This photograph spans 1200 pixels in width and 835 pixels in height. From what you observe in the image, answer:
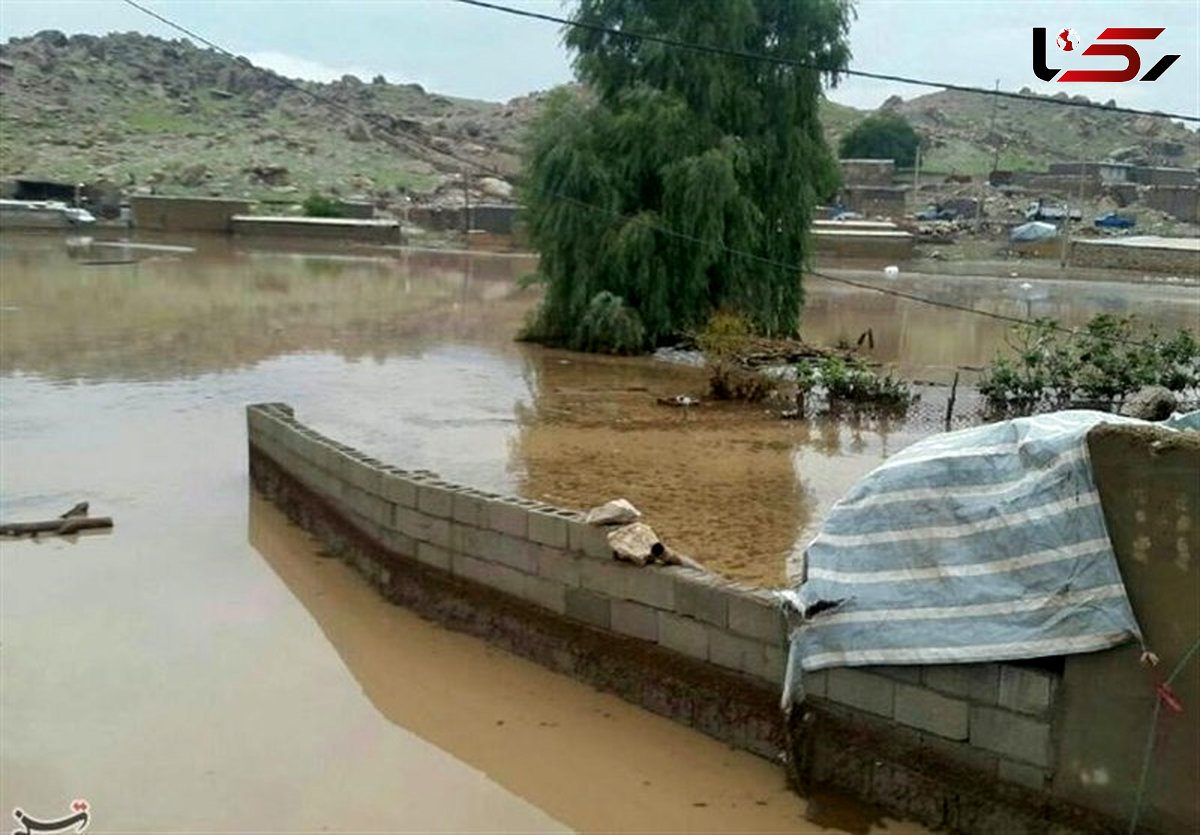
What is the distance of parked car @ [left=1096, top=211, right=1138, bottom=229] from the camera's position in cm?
5853

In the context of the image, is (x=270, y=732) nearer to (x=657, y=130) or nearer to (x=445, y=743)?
(x=445, y=743)

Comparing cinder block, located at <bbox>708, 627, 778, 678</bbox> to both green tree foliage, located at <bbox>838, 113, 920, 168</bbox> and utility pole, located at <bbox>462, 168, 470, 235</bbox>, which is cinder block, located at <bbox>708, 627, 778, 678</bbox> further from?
green tree foliage, located at <bbox>838, 113, 920, 168</bbox>

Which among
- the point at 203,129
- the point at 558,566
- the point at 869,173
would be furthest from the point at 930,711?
the point at 869,173

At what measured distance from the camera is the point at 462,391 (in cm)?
1589

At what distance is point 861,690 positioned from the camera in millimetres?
5152

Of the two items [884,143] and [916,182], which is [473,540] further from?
[884,143]

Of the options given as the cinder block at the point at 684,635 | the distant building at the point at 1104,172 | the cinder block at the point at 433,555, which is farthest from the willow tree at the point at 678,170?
the distant building at the point at 1104,172

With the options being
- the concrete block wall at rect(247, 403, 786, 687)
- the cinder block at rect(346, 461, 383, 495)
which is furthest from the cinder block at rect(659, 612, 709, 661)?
the cinder block at rect(346, 461, 383, 495)

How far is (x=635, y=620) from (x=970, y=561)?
1979 mm

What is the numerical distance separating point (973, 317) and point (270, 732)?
78.9ft

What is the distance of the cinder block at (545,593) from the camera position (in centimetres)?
665

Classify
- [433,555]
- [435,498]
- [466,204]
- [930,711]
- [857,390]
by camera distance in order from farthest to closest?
[466,204]
[857,390]
[433,555]
[435,498]
[930,711]

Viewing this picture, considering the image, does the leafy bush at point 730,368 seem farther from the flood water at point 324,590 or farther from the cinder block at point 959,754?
the cinder block at point 959,754

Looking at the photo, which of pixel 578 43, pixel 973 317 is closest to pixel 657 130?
pixel 578 43
